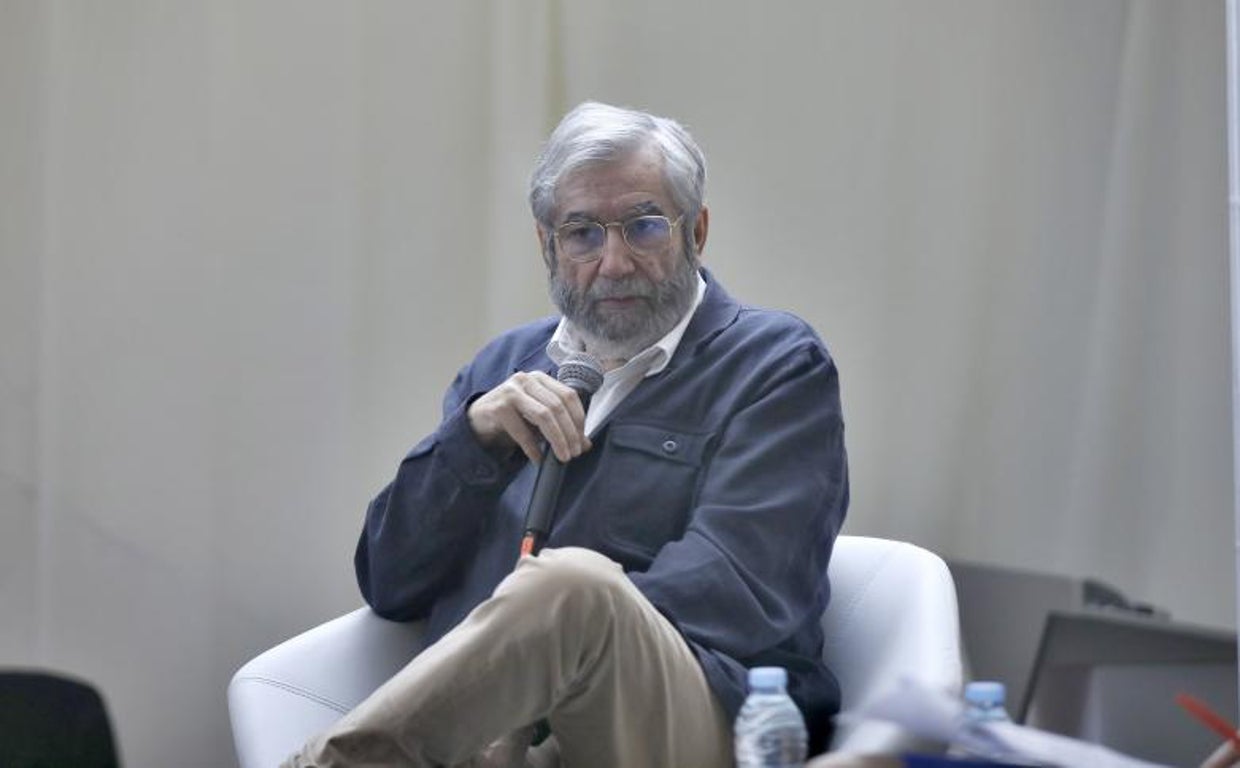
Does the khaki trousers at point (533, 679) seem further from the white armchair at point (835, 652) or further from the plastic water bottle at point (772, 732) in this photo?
the white armchair at point (835, 652)

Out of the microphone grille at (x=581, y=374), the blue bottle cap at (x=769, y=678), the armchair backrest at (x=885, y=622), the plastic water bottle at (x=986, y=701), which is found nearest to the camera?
the plastic water bottle at (x=986, y=701)

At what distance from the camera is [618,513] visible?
2.39 m

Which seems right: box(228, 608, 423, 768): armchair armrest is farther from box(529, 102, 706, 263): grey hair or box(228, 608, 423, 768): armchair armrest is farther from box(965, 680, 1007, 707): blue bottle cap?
box(965, 680, 1007, 707): blue bottle cap

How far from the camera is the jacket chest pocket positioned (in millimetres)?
2385

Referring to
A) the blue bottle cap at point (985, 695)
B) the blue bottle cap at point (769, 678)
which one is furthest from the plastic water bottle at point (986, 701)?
the blue bottle cap at point (769, 678)

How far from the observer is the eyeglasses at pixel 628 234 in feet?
8.22

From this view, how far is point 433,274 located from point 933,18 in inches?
43.0

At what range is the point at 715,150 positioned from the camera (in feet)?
11.2

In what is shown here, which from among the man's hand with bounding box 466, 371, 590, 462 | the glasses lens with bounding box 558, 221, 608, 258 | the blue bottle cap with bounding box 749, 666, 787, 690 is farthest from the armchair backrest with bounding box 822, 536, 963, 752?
the glasses lens with bounding box 558, 221, 608, 258

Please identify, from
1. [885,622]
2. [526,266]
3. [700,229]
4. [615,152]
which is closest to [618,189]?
[615,152]

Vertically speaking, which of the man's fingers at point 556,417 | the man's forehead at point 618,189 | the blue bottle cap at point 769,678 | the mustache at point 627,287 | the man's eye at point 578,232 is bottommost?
the blue bottle cap at point 769,678

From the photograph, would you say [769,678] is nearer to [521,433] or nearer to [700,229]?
[521,433]

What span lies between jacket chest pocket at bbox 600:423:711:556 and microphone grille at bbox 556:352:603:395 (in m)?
0.09

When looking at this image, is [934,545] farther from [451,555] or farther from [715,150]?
[451,555]
